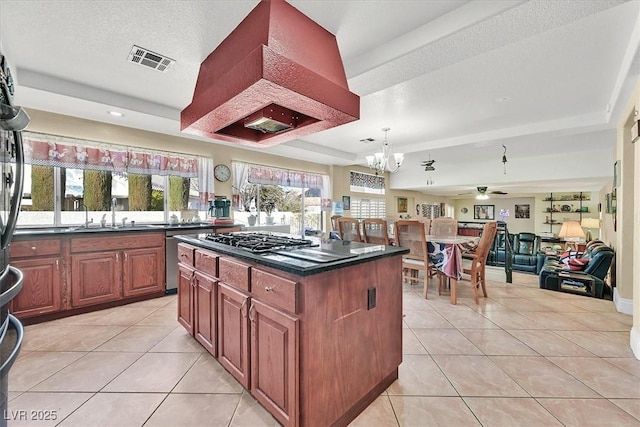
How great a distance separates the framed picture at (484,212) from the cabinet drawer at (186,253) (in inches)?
520

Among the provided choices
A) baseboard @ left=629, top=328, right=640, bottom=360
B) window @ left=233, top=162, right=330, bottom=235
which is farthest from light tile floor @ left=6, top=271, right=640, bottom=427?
window @ left=233, top=162, right=330, bottom=235

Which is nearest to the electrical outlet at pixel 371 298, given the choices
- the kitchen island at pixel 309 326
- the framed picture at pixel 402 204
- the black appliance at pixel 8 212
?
the kitchen island at pixel 309 326

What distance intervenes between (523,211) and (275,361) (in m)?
13.3

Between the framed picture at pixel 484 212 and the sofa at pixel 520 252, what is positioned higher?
the framed picture at pixel 484 212

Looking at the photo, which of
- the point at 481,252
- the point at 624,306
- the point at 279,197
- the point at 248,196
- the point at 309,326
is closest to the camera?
the point at 309,326

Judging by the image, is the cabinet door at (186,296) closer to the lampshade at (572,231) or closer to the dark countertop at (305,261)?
the dark countertop at (305,261)

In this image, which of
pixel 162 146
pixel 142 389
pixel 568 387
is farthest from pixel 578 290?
pixel 162 146

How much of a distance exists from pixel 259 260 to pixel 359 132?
356 cm

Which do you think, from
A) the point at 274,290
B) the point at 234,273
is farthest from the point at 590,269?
the point at 234,273

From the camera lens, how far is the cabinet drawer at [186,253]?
227cm

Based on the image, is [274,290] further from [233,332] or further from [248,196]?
[248,196]

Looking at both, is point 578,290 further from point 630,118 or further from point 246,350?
point 246,350

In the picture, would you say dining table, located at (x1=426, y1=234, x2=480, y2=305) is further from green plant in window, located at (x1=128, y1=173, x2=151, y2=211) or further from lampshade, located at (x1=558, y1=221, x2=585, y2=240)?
lampshade, located at (x1=558, y1=221, x2=585, y2=240)

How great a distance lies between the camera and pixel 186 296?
7.75 ft
